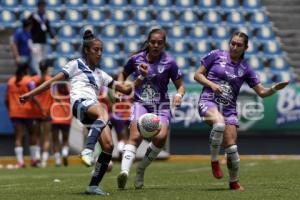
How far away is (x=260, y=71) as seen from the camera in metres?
26.2

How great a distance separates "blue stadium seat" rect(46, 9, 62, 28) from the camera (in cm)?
2633

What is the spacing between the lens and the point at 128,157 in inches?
484

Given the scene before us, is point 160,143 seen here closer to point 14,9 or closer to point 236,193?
point 236,193

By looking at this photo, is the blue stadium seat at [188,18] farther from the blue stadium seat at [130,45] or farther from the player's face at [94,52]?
the player's face at [94,52]

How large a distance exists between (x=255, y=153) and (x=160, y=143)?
1221cm

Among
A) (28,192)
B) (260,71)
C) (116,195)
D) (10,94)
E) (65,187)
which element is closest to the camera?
(116,195)

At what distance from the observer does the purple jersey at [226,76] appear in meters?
12.4

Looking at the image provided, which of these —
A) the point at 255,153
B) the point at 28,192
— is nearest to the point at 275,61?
the point at 255,153

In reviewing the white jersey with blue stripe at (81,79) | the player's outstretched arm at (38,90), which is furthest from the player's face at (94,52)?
the player's outstretched arm at (38,90)

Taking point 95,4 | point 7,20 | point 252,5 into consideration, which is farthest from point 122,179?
point 252,5

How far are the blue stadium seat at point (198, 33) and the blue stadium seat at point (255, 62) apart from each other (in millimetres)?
1417

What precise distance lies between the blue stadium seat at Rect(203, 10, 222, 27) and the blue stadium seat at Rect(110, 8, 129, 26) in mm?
2388

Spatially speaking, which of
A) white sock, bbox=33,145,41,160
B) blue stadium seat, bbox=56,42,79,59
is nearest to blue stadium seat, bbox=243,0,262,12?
blue stadium seat, bbox=56,42,79,59

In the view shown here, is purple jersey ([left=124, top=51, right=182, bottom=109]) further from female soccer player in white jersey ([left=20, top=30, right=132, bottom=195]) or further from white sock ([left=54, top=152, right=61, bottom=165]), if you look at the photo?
white sock ([left=54, top=152, right=61, bottom=165])
